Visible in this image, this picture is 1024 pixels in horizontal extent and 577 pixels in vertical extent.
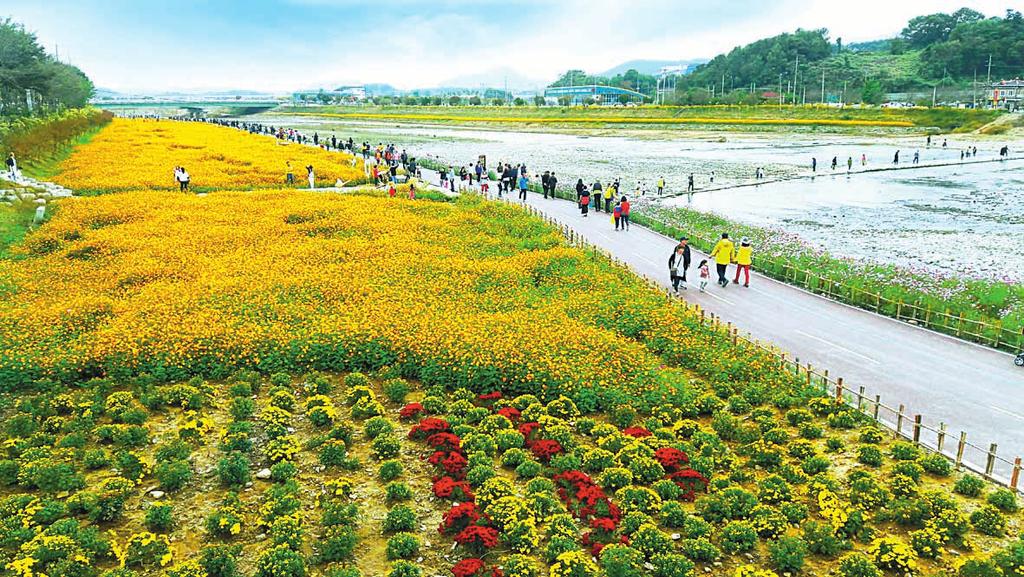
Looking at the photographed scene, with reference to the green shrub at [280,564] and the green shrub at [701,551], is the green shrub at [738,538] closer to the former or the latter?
the green shrub at [701,551]

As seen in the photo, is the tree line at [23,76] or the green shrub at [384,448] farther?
the tree line at [23,76]

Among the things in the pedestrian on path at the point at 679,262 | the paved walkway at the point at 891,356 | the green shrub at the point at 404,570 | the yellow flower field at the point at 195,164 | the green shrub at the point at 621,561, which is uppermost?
the yellow flower field at the point at 195,164

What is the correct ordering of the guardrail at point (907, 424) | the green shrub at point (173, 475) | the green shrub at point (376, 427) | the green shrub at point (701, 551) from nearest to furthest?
the green shrub at point (701, 551) < the green shrub at point (173, 475) < the guardrail at point (907, 424) < the green shrub at point (376, 427)

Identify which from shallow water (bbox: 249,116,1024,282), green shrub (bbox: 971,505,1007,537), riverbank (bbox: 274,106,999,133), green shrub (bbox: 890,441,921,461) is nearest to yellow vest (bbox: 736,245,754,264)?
shallow water (bbox: 249,116,1024,282)

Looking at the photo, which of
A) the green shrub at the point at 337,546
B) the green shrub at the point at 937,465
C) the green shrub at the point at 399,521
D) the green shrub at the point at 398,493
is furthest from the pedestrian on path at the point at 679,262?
the green shrub at the point at 337,546

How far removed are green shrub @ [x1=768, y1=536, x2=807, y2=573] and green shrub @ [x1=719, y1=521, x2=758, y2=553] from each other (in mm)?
296

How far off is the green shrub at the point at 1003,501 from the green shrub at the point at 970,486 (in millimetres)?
382

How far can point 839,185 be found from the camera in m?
54.9

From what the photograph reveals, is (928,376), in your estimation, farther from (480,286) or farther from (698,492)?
(480,286)

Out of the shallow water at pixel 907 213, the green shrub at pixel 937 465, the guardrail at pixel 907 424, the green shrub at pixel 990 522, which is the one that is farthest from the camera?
the shallow water at pixel 907 213

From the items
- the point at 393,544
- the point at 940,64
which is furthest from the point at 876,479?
the point at 940,64

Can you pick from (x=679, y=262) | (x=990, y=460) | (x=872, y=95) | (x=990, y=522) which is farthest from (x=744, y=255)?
(x=872, y=95)

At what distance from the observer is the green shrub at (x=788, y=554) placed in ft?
32.6

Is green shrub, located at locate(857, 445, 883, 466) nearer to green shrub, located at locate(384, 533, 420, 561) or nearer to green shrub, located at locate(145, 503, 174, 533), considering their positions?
green shrub, located at locate(384, 533, 420, 561)
